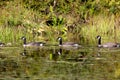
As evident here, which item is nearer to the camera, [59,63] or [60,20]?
[59,63]

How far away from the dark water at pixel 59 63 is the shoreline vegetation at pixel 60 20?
3432mm

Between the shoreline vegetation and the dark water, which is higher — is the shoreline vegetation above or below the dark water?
above

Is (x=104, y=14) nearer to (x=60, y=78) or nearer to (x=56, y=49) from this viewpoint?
(x=56, y=49)

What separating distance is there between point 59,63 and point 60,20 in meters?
12.3

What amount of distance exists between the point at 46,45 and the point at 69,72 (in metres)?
7.64

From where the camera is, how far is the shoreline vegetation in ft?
80.2

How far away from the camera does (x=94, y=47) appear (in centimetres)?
2053

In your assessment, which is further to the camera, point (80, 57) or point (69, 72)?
point (80, 57)

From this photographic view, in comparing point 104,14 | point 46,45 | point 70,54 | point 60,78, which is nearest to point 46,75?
point 60,78

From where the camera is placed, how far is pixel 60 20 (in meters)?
27.8

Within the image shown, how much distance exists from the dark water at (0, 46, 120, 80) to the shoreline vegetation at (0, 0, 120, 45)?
3432mm

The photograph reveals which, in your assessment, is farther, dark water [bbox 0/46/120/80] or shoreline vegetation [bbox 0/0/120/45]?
shoreline vegetation [bbox 0/0/120/45]

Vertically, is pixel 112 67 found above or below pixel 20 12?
below

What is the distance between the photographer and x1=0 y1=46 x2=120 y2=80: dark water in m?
13.2
